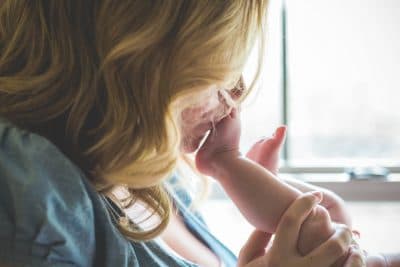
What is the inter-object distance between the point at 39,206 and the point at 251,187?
0.31 m

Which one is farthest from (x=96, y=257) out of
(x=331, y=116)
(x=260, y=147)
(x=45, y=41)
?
(x=331, y=116)

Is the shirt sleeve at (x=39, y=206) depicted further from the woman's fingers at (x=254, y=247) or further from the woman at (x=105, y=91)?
the woman's fingers at (x=254, y=247)

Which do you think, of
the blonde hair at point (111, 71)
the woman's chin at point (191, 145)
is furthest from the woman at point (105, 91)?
the woman's chin at point (191, 145)

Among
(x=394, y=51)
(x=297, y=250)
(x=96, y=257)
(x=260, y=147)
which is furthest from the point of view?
(x=394, y=51)

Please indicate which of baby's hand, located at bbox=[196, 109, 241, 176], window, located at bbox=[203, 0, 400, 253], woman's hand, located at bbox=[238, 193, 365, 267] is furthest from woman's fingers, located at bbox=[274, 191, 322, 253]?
window, located at bbox=[203, 0, 400, 253]

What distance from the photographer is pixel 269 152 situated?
838 mm

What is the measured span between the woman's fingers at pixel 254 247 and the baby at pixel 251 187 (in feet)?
0.07

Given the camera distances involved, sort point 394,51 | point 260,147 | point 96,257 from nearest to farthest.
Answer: point 96,257, point 260,147, point 394,51

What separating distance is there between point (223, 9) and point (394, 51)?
77 centimetres

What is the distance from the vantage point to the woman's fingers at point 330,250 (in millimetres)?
687

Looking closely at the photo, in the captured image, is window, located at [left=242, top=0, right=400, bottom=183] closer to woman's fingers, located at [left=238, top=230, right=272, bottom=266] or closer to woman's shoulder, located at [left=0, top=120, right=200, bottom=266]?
woman's fingers, located at [left=238, top=230, right=272, bottom=266]

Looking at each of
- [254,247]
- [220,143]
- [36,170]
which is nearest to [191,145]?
[220,143]

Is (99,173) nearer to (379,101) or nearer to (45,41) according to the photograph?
(45,41)

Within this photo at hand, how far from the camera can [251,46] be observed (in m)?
0.68
